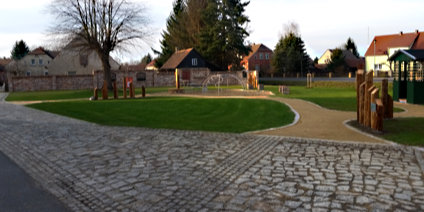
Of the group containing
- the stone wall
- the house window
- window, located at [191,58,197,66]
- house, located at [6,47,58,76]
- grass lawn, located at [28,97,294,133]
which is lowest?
grass lawn, located at [28,97,294,133]

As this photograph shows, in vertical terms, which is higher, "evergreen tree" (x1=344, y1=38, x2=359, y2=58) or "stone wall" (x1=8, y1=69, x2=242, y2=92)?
"evergreen tree" (x1=344, y1=38, x2=359, y2=58)

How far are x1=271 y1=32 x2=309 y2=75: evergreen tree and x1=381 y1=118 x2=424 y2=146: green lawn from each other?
50912 millimetres

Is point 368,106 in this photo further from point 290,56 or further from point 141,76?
point 290,56

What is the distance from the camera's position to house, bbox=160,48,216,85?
49.3m

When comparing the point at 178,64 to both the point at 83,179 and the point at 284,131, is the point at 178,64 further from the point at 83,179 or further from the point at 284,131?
the point at 83,179

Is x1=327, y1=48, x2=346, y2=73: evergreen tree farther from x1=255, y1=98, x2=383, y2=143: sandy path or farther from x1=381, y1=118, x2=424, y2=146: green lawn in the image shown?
x1=381, y1=118, x2=424, y2=146: green lawn

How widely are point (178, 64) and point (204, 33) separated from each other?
23.9 feet

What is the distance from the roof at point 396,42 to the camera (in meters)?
59.9

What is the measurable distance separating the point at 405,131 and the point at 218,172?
6198 millimetres

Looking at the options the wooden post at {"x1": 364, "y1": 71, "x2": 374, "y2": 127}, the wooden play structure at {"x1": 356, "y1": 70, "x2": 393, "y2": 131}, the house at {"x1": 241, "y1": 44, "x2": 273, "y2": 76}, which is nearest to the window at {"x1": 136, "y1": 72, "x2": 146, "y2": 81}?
the wooden play structure at {"x1": 356, "y1": 70, "x2": 393, "y2": 131}

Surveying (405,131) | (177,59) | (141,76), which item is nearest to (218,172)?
(405,131)

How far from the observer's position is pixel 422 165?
22.0 feet

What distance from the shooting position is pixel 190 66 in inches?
2064

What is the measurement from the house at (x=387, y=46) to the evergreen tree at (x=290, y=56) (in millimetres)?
12569
